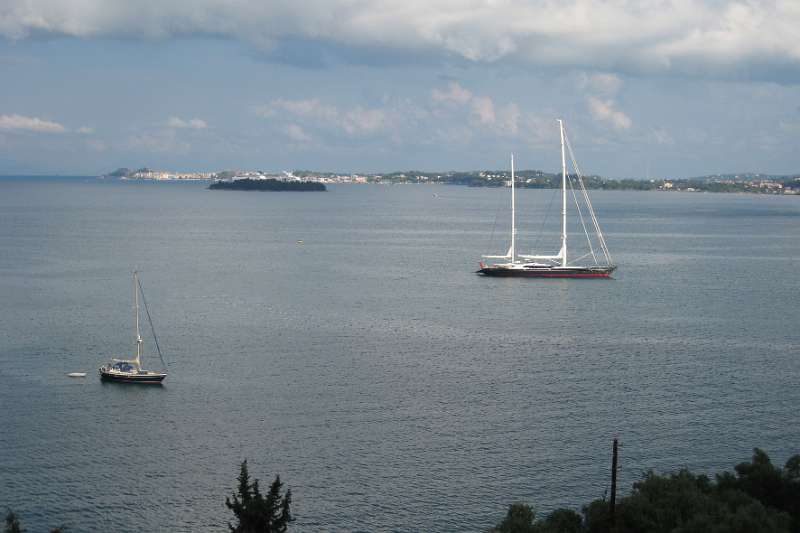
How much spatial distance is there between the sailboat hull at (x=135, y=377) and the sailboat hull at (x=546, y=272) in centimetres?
4894

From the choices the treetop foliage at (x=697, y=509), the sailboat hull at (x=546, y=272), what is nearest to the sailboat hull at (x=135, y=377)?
the treetop foliage at (x=697, y=509)

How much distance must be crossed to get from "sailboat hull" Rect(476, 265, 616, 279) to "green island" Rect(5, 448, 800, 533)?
60910 millimetres

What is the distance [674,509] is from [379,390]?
22.9 metres

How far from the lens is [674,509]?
93.3 feet

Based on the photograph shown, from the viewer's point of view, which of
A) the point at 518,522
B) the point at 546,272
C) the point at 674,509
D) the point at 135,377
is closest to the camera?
the point at 518,522

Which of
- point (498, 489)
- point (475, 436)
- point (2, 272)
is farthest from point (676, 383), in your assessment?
point (2, 272)

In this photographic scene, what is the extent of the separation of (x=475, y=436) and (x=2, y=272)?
2485 inches

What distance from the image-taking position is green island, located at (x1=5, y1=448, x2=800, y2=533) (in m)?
26.3

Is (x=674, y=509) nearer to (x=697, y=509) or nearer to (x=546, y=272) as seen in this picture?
(x=697, y=509)

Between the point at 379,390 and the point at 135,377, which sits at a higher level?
the point at 135,377

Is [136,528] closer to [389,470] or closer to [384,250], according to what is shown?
[389,470]

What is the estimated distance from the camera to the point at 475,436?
43.1 meters

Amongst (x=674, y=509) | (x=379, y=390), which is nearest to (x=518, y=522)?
(x=674, y=509)

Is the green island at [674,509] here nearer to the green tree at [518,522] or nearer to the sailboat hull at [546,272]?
the green tree at [518,522]
